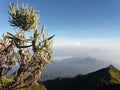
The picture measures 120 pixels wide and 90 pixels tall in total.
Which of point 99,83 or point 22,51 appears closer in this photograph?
point 22,51

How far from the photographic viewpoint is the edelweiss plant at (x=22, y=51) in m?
21.7

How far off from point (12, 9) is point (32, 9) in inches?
73.6

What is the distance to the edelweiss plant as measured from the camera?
71.1 ft

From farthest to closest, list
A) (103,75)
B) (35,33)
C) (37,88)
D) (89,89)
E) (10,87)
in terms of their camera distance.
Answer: (103,75), (89,89), (37,88), (10,87), (35,33)

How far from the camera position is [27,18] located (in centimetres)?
2191

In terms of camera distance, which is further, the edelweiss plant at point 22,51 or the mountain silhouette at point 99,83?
the mountain silhouette at point 99,83

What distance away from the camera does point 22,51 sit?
21.9 metres

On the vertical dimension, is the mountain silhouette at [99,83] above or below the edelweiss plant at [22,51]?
below

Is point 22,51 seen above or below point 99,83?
above

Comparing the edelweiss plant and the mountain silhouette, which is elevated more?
the edelweiss plant

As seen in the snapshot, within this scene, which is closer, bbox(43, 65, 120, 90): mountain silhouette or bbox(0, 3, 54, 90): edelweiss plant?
bbox(0, 3, 54, 90): edelweiss plant

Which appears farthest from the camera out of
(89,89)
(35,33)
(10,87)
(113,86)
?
(89,89)

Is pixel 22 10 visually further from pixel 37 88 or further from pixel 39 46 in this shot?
pixel 37 88

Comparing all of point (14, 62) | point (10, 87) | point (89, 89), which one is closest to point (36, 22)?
point (14, 62)
